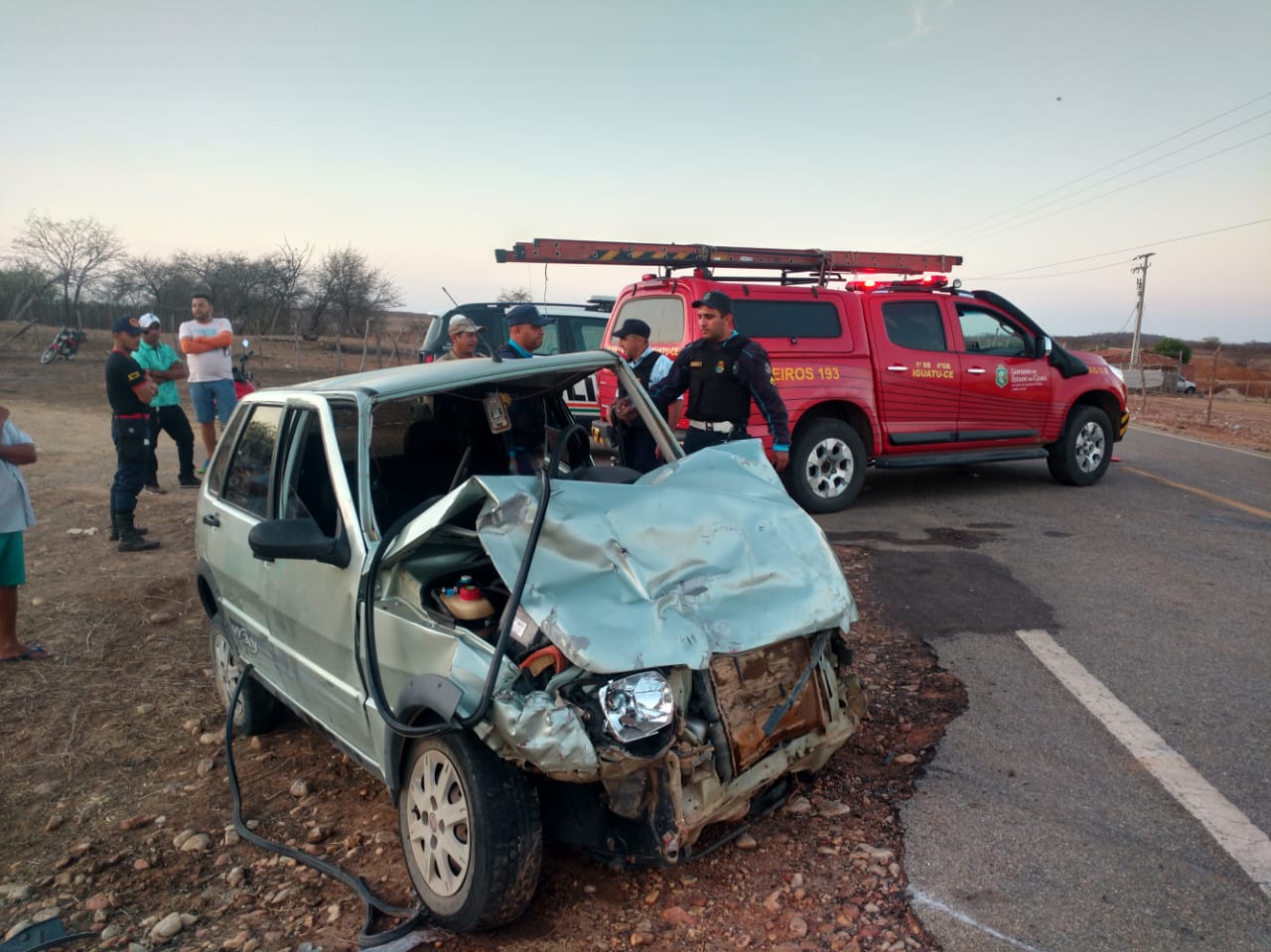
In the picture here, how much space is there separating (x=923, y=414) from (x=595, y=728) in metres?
7.04

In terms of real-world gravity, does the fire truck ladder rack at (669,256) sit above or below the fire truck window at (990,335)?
above

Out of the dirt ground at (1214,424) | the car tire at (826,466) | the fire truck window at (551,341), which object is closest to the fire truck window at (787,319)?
the car tire at (826,466)

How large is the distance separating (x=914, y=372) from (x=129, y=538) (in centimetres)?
718

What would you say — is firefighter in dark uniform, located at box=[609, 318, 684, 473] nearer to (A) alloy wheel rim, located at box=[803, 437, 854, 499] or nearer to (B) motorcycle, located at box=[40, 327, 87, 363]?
(A) alloy wheel rim, located at box=[803, 437, 854, 499]

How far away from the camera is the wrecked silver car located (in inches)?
96.9

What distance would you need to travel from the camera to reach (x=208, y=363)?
927 centimetres

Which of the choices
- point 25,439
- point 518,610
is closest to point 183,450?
point 25,439

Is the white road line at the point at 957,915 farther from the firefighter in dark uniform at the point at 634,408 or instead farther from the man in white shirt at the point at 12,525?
the man in white shirt at the point at 12,525

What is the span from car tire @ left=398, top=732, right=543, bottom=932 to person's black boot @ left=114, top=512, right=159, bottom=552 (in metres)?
5.49

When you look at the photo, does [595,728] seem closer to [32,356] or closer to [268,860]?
[268,860]

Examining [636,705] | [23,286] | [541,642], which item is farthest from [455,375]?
[23,286]

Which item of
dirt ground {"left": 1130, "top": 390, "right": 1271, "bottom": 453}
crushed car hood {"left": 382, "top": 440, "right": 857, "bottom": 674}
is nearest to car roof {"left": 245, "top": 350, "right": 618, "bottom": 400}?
crushed car hood {"left": 382, "top": 440, "right": 857, "bottom": 674}

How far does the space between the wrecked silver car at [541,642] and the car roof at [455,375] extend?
0.06 ft

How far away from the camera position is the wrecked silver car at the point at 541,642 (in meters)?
2.46
